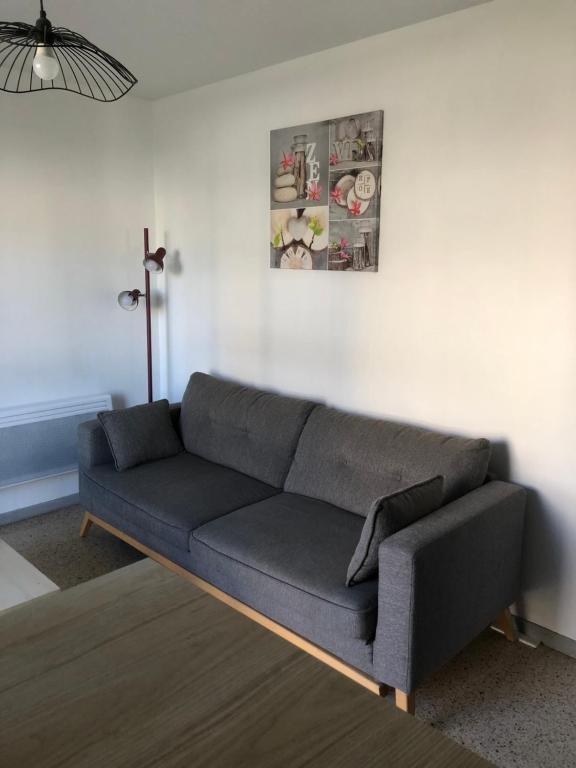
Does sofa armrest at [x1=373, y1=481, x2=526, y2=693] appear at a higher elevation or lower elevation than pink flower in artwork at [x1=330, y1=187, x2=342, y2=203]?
lower

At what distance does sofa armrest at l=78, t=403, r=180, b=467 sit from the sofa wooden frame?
294 millimetres

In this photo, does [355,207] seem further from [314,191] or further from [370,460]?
[370,460]

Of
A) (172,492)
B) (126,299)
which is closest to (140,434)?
(172,492)

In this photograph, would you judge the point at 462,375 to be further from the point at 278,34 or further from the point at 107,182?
the point at 107,182

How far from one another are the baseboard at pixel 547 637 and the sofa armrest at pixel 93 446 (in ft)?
7.09

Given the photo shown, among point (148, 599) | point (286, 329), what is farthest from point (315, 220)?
point (148, 599)

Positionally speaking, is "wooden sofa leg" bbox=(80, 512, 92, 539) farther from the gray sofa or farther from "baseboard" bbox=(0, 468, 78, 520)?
"baseboard" bbox=(0, 468, 78, 520)

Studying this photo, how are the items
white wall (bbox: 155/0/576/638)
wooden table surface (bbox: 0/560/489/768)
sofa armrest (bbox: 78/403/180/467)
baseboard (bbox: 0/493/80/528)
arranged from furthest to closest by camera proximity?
baseboard (bbox: 0/493/80/528) < sofa armrest (bbox: 78/403/180/467) < white wall (bbox: 155/0/576/638) < wooden table surface (bbox: 0/560/489/768)

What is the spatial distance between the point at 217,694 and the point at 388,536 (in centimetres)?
101

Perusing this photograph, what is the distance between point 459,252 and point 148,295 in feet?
6.94

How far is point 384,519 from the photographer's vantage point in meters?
2.11

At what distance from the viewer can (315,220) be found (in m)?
3.28

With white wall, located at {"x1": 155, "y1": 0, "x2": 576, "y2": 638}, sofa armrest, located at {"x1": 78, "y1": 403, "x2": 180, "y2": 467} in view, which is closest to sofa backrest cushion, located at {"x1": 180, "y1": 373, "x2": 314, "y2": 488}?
white wall, located at {"x1": 155, "y1": 0, "x2": 576, "y2": 638}

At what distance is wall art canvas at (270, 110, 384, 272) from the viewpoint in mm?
3008
